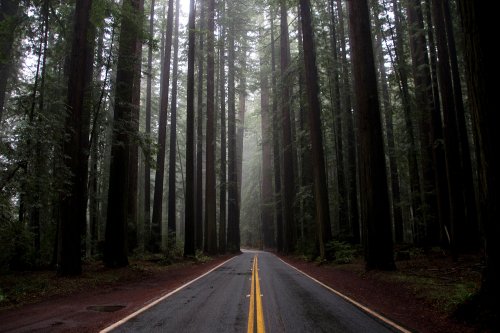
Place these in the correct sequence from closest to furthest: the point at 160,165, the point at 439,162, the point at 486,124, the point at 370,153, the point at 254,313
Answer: the point at 486,124, the point at 254,313, the point at 370,153, the point at 439,162, the point at 160,165

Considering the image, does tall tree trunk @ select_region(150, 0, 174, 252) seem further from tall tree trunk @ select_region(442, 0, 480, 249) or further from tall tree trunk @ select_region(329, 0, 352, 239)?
tall tree trunk @ select_region(442, 0, 480, 249)

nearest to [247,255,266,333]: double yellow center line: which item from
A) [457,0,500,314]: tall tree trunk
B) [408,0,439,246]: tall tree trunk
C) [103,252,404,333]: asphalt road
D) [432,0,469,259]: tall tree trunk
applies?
[103,252,404,333]: asphalt road

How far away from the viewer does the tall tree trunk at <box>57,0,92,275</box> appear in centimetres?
1216

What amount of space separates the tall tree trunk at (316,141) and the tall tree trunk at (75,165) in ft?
35.7

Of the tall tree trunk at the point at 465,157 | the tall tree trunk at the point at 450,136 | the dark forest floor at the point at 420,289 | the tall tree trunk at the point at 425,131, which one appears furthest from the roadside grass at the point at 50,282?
the tall tree trunk at the point at 465,157

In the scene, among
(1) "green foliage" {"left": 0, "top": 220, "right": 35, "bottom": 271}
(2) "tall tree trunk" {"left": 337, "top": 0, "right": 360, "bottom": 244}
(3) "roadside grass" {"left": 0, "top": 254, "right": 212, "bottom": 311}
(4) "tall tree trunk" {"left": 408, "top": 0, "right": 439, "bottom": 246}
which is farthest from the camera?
(2) "tall tree trunk" {"left": 337, "top": 0, "right": 360, "bottom": 244}

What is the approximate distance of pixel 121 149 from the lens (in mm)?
15438

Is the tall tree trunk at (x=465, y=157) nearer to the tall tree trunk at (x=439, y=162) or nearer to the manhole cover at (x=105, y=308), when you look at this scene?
the tall tree trunk at (x=439, y=162)

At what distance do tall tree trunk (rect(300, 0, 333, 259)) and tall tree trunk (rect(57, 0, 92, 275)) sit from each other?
1089 centimetres

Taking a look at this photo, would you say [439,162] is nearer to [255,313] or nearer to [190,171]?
[255,313]

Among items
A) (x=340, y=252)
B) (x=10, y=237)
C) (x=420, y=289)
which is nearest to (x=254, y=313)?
(x=420, y=289)

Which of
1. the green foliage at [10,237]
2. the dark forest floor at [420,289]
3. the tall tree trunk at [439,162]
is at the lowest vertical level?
the dark forest floor at [420,289]

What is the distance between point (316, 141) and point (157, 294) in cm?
1224

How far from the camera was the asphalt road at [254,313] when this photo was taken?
231 inches
